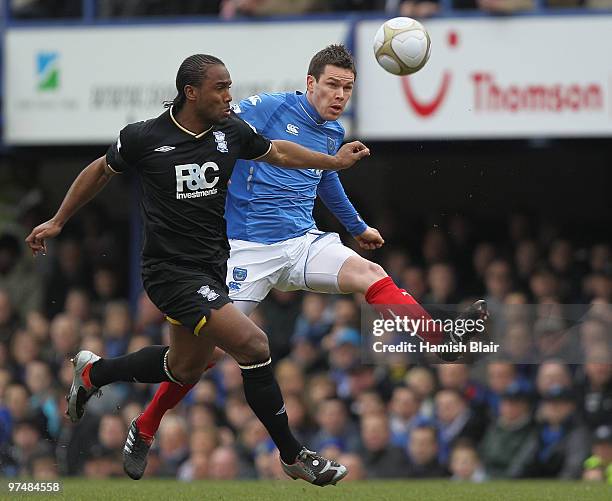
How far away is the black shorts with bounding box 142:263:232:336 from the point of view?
783 cm

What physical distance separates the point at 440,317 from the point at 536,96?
5.29 metres

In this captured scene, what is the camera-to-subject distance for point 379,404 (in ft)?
41.4

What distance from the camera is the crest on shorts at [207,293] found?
25.8ft

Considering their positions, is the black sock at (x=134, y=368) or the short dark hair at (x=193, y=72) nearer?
the short dark hair at (x=193, y=72)

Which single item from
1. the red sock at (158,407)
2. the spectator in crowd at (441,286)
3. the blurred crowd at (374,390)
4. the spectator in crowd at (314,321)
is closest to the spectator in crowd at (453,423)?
the blurred crowd at (374,390)

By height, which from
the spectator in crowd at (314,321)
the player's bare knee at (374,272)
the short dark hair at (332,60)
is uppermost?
the short dark hair at (332,60)

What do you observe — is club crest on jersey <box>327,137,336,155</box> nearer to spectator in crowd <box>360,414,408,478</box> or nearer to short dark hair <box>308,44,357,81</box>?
short dark hair <box>308,44,357,81</box>

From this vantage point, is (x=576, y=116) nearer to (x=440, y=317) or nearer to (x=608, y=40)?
(x=608, y=40)

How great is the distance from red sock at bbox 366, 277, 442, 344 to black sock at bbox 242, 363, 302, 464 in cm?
84

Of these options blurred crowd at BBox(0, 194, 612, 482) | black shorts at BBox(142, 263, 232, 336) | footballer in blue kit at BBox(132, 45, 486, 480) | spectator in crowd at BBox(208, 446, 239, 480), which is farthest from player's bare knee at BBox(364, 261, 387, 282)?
spectator in crowd at BBox(208, 446, 239, 480)

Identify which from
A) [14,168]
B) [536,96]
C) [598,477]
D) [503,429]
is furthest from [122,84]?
[598,477]

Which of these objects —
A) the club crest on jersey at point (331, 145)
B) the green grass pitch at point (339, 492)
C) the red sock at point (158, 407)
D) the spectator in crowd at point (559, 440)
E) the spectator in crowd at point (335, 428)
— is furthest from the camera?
the spectator in crowd at point (335, 428)

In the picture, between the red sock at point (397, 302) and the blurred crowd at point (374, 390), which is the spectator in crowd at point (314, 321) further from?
the red sock at point (397, 302)

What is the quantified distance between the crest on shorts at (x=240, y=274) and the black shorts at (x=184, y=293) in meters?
0.91
